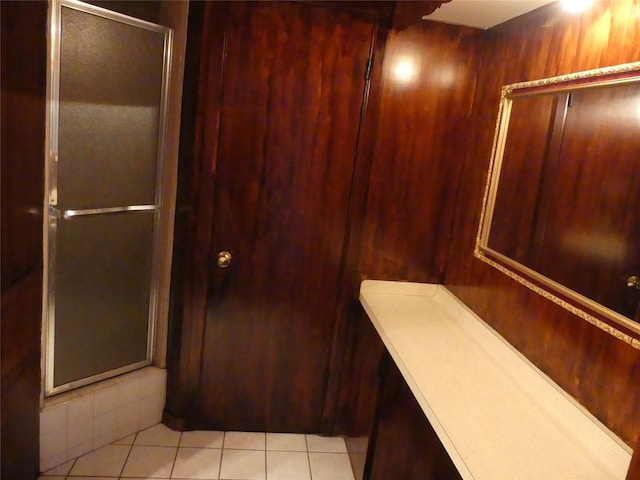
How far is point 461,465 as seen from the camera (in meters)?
1.13

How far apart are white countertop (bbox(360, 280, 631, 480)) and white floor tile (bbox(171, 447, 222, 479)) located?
3.11 feet

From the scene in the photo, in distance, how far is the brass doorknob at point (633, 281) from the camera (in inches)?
47.4

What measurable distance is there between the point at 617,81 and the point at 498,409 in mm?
950

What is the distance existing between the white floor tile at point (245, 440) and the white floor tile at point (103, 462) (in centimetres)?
44

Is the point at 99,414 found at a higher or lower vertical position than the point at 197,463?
higher

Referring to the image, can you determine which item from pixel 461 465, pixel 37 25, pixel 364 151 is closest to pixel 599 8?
pixel 364 151

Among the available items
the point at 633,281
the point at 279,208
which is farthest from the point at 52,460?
the point at 633,281

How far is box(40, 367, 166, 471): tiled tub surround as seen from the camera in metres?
1.99

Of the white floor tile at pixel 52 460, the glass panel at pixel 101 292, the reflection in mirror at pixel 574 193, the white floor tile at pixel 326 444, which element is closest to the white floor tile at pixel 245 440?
the white floor tile at pixel 326 444

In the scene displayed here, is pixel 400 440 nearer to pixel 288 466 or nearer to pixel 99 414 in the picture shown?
pixel 288 466

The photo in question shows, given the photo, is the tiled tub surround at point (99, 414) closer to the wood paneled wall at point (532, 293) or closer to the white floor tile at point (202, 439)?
the white floor tile at point (202, 439)

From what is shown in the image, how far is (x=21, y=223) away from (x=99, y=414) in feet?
3.22

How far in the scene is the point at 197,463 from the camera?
2133mm

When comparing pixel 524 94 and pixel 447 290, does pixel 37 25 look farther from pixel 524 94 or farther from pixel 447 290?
pixel 447 290
